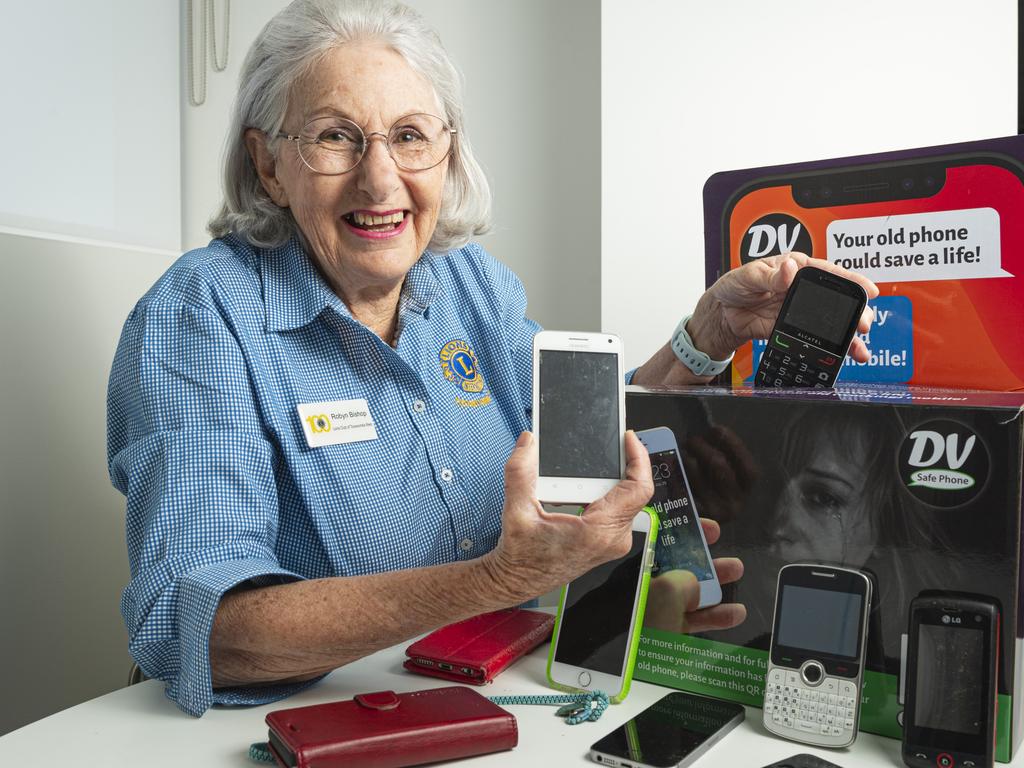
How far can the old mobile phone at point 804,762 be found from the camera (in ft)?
2.37

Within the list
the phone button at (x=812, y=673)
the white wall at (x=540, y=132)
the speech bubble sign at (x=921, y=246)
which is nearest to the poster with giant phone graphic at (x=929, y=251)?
the speech bubble sign at (x=921, y=246)

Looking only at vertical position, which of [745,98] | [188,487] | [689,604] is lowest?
[689,604]

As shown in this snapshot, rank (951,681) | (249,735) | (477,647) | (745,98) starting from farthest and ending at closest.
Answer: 1. (745,98)
2. (477,647)
3. (249,735)
4. (951,681)

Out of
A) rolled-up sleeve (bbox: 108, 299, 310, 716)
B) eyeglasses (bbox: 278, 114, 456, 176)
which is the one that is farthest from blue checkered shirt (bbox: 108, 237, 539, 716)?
eyeglasses (bbox: 278, 114, 456, 176)

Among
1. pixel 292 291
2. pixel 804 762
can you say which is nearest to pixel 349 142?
pixel 292 291

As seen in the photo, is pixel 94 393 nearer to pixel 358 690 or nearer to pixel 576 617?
pixel 358 690

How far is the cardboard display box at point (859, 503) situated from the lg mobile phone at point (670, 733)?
0.04 metres

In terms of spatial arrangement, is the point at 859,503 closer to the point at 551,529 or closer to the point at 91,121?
the point at 551,529

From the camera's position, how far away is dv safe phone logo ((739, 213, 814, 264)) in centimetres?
111

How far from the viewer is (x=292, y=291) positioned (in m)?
1.12

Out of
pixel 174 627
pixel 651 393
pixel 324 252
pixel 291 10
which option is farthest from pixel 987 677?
Answer: pixel 291 10

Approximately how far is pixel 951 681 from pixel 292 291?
2.78 ft

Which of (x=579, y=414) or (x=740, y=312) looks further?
(x=740, y=312)

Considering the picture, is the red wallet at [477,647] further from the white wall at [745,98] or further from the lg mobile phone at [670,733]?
the white wall at [745,98]
